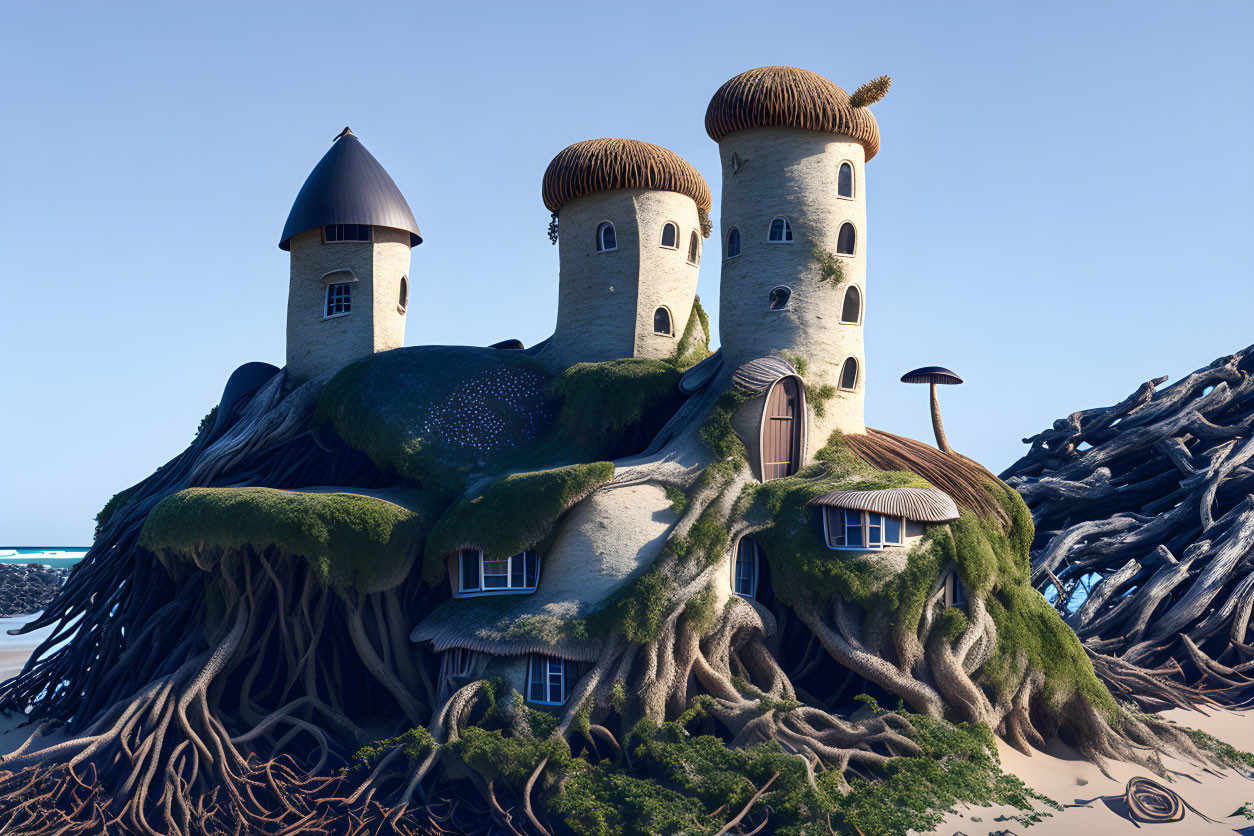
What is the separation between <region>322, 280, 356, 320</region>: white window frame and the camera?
31.9m

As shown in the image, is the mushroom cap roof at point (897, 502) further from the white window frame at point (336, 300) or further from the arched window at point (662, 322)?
the white window frame at point (336, 300)

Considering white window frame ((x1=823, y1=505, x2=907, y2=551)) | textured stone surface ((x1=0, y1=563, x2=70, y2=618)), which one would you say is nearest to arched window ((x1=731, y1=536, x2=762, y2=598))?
white window frame ((x1=823, y1=505, x2=907, y2=551))

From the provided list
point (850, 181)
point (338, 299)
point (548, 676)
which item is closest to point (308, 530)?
point (548, 676)

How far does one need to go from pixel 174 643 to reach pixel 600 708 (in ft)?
37.7

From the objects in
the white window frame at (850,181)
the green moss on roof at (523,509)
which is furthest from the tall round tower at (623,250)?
the green moss on roof at (523,509)

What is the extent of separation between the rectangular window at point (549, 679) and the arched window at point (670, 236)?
1291cm

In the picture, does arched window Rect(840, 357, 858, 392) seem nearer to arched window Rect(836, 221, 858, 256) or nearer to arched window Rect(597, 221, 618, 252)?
arched window Rect(836, 221, 858, 256)

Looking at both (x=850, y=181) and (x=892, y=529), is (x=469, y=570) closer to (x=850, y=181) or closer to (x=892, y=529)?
(x=892, y=529)

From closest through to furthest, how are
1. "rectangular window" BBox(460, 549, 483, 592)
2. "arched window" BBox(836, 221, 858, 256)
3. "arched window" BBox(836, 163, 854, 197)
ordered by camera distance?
"rectangular window" BBox(460, 549, 483, 592) → "arched window" BBox(836, 221, 858, 256) → "arched window" BBox(836, 163, 854, 197)

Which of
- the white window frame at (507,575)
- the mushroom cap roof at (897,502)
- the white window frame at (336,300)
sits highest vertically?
the white window frame at (336,300)

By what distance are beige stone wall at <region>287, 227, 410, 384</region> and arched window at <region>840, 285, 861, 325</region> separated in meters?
13.4

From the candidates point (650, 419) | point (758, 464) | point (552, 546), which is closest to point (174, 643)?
point (552, 546)

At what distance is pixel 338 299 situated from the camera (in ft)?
105

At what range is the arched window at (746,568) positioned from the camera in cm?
2433
